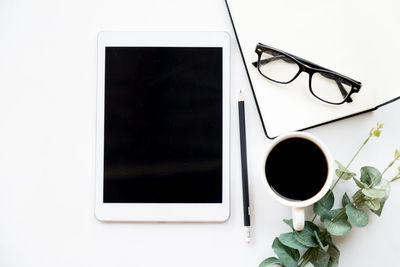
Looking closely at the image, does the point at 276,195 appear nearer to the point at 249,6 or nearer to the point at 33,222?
the point at 249,6

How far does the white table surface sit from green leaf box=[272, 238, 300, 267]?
35 mm

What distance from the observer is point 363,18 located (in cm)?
55

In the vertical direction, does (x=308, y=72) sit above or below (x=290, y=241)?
above

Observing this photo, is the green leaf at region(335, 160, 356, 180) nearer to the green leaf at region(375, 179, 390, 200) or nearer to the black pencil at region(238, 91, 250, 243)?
the green leaf at region(375, 179, 390, 200)

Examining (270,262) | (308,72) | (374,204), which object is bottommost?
(270,262)

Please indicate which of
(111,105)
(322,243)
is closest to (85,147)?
(111,105)

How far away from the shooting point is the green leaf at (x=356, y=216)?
0.50 meters

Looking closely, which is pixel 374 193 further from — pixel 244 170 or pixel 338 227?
pixel 244 170

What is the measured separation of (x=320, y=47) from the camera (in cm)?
56

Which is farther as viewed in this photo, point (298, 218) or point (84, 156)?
point (84, 156)

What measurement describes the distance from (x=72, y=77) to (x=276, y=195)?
0.43 m

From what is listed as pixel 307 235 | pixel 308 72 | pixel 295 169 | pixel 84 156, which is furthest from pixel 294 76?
pixel 84 156

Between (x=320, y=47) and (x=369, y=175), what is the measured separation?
0.24m

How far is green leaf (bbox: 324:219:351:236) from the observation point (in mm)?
500
